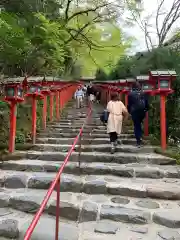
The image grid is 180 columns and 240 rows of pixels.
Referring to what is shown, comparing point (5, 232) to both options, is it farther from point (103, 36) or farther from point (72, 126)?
point (103, 36)

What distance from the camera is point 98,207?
4.32 meters

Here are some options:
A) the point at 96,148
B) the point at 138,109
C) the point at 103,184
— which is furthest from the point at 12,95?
the point at 138,109

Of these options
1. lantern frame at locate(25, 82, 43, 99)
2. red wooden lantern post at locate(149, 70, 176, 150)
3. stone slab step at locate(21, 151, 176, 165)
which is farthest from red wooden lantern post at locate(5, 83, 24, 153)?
red wooden lantern post at locate(149, 70, 176, 150)

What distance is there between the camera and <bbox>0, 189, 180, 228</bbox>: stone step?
403 centimetres

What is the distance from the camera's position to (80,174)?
5.78m

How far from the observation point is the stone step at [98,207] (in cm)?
403

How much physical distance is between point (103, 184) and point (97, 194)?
0.70 feet

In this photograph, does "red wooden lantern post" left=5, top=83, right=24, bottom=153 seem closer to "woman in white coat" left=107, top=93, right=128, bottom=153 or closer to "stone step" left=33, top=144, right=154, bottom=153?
"stone step" left=33, top=144, right=154, bottom=153

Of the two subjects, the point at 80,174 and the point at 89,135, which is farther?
the point at 89,135

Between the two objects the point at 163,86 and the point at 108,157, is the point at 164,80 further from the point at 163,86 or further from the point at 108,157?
the point at 108,157

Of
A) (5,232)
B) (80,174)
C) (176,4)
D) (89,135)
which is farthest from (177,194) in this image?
(176,4)

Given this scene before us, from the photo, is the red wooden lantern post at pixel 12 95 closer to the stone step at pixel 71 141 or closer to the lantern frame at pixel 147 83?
the stone step at pixel 71 141

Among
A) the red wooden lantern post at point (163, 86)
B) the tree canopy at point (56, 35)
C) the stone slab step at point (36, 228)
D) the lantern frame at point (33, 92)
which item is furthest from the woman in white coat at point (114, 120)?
the stone slab step at point (36, 228)

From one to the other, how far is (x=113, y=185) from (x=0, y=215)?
6.62 feet
